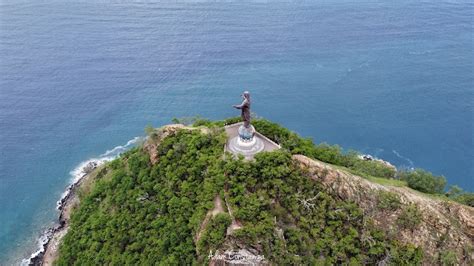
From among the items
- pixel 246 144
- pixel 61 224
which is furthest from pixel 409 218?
pixel 61 224

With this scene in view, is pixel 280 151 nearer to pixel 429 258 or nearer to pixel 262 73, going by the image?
pixel 429 258

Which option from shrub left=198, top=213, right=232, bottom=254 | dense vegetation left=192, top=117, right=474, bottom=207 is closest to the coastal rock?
dense vegetation left=192, top=117, right=474, bottom=207

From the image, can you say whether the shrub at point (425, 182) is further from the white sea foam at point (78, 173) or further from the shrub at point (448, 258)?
the white sea foam at point (78, 173)

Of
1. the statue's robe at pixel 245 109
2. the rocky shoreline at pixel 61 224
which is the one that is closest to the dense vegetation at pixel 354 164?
the statue's robe at pixel 245 109

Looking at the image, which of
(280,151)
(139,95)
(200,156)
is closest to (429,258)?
(280,151)

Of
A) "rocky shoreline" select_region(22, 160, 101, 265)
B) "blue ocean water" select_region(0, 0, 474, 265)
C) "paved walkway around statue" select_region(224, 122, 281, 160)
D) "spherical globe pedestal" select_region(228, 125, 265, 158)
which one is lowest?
"rocky shoreline" select_region(22, 160, 101, 265)

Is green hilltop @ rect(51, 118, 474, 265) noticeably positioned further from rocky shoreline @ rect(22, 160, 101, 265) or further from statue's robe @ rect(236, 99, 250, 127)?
rocky shoreline @ rect(22, 160, 101, 265)
